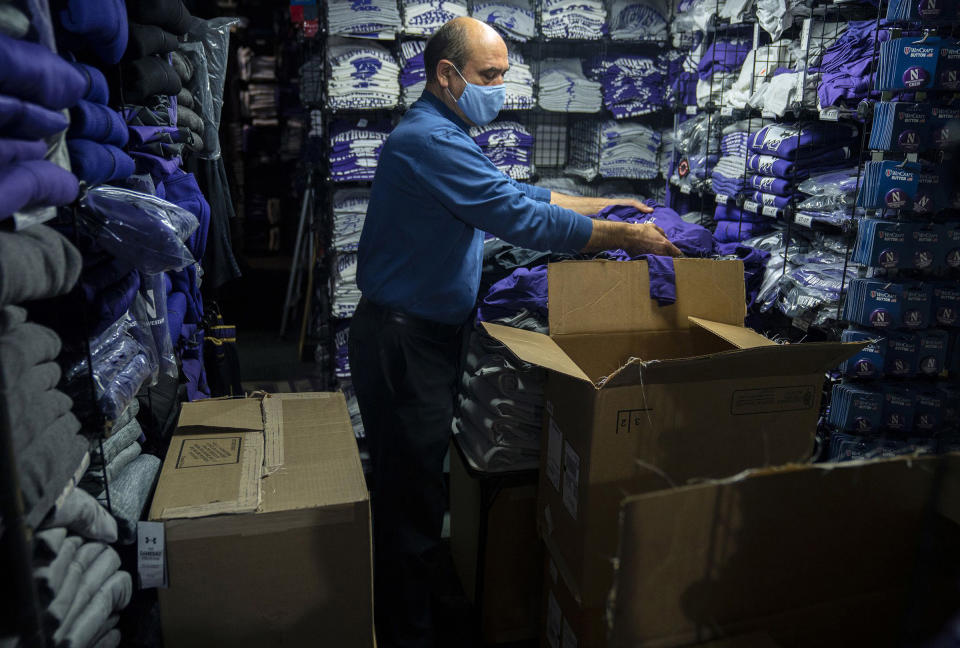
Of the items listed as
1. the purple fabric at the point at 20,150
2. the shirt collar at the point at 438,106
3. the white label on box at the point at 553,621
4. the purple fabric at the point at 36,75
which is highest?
the shirt collar at the point at 438,106

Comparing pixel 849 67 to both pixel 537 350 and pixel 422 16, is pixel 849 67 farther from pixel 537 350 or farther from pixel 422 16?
pixel 422 16

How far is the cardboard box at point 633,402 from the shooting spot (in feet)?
5.61

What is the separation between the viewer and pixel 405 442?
2.38 metres

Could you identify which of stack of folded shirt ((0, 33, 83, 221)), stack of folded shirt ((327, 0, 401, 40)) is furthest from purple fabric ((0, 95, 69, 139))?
stack of folded shirt ((327, 0, 401, 40))

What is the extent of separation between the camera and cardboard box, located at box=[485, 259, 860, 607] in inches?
67.3

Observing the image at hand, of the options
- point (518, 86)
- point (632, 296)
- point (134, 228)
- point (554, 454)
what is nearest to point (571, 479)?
point (554, 454)

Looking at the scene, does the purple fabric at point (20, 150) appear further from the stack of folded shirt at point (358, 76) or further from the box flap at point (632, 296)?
the stack of folded shirt at point (358, 76)

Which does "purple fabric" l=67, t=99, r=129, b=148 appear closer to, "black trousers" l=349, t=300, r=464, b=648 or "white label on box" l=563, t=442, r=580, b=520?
"black trousers" l=349, t=300, r=464, b=648

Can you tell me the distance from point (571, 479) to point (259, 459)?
813mm

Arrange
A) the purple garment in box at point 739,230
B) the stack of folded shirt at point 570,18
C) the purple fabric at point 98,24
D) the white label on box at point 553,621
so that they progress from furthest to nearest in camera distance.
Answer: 1. the stack of folded shirt at point 570,18
2. the purple garment in box at point 739,230
3. the white label on box at point 553,621
4. the purple fabric at point 98,24

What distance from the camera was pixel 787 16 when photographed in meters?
3.32

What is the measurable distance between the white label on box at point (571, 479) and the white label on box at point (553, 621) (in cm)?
42

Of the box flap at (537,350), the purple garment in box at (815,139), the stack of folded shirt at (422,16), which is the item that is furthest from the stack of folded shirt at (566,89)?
the box flap at (537,350)

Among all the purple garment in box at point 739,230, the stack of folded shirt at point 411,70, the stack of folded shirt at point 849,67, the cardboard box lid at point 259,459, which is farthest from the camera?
the stack of folded shirt at point 411,70
